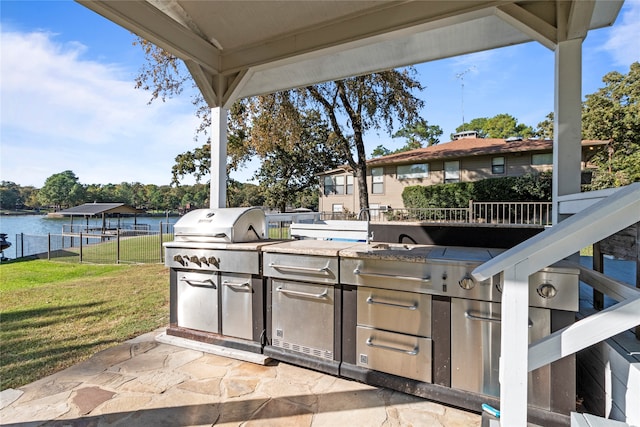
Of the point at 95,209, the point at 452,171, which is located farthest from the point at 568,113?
the point at 452,171

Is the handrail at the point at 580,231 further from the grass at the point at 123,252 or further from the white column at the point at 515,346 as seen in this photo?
the grass at the point at 123,252

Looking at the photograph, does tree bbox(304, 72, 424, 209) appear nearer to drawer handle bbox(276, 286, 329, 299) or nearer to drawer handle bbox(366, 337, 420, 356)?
drawer handle bbox(276, 286, 329, 299)

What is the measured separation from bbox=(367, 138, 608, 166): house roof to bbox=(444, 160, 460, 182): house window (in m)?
0.41

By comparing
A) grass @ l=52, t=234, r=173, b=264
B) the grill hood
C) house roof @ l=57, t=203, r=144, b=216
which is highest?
house roof @ l=57, t=203, r=144, b=216

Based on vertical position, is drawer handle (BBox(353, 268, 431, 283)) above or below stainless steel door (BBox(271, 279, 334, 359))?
above

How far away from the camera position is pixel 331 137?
1255 cm

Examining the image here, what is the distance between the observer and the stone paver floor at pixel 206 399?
5.94 ft

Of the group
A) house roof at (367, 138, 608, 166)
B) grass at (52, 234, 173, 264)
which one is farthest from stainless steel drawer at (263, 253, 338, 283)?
house roof at (367, 138, 608, 166)

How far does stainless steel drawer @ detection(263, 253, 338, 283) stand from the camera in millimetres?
2289

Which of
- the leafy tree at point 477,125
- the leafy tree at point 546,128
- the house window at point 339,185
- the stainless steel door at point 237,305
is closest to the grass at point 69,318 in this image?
the stainless steel door at point 237,305

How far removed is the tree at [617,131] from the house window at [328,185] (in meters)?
12.0

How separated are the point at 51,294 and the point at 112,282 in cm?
92

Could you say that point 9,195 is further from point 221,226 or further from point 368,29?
point 368,29

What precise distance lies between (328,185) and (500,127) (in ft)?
72.8
